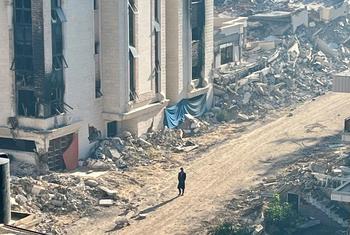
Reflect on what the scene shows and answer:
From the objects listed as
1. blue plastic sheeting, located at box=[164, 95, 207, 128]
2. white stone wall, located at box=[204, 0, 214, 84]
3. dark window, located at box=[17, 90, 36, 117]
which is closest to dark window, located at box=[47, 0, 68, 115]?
dark window, located at box=[17, 90, 36, 117]

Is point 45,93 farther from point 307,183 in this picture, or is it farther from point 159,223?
point 307,183

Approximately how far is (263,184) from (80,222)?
357 inches

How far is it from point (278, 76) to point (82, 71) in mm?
19791

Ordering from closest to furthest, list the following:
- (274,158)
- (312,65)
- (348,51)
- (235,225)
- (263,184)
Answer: (235,225) → (263,184) → (274,158) → (312,65) → (348,51)

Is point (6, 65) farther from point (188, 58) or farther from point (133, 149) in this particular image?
point (188, 58)

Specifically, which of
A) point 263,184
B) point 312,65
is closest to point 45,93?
point 263,184

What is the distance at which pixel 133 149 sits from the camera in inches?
2004

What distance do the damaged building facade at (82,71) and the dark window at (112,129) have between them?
0.05 m

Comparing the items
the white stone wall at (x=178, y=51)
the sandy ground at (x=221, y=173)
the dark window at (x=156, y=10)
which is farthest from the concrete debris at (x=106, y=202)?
the white stone wall at (x=178, y=51)

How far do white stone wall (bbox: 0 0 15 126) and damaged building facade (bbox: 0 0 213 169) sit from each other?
44 millimetres

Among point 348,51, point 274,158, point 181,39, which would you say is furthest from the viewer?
point 348,51

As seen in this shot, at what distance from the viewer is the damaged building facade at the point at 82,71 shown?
153ft

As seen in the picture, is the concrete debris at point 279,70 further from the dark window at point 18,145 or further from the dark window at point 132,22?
the dark window at point 18,145

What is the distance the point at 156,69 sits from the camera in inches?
2142
